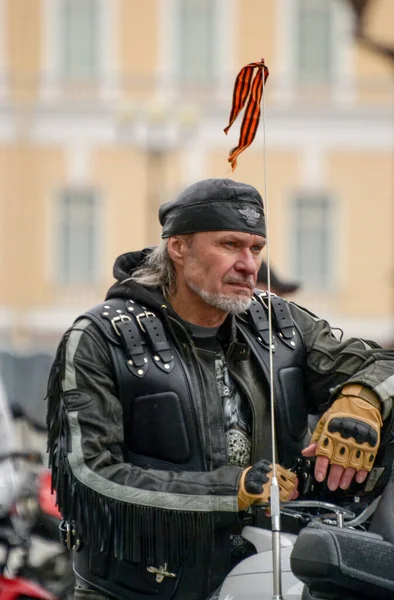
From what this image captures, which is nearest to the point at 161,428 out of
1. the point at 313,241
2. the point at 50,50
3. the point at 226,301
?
the point at 226,301

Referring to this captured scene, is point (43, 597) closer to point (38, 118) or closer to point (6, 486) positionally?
point (6, 486)

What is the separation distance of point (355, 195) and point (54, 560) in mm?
31744

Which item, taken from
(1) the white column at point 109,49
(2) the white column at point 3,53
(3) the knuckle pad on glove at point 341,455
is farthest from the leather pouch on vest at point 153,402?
(2) the white column at point 3,53

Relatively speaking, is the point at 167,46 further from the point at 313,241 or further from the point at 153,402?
the point at 153,402

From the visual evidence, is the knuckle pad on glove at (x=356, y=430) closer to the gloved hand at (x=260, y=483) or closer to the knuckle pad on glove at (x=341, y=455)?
the knuckle pad on glove at (x=341, y=455)

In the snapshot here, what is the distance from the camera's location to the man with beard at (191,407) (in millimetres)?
3910

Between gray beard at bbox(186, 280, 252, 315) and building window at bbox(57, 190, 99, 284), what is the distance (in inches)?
1376

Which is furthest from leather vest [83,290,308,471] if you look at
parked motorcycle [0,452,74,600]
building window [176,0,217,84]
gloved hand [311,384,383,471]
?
building window [176,0,217,84]

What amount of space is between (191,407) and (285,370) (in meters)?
0.31

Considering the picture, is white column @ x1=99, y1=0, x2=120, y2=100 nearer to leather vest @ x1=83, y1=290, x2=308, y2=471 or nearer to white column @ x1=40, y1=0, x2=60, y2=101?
white column @ x1=40, y1=0, x2=60, y2=101

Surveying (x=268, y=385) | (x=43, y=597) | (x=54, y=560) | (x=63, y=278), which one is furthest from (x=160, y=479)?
(x=63, y=278)

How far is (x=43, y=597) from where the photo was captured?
5.71 meters

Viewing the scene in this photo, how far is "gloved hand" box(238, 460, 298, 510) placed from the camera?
382cm

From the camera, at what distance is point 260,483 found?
Result: 150 inches
